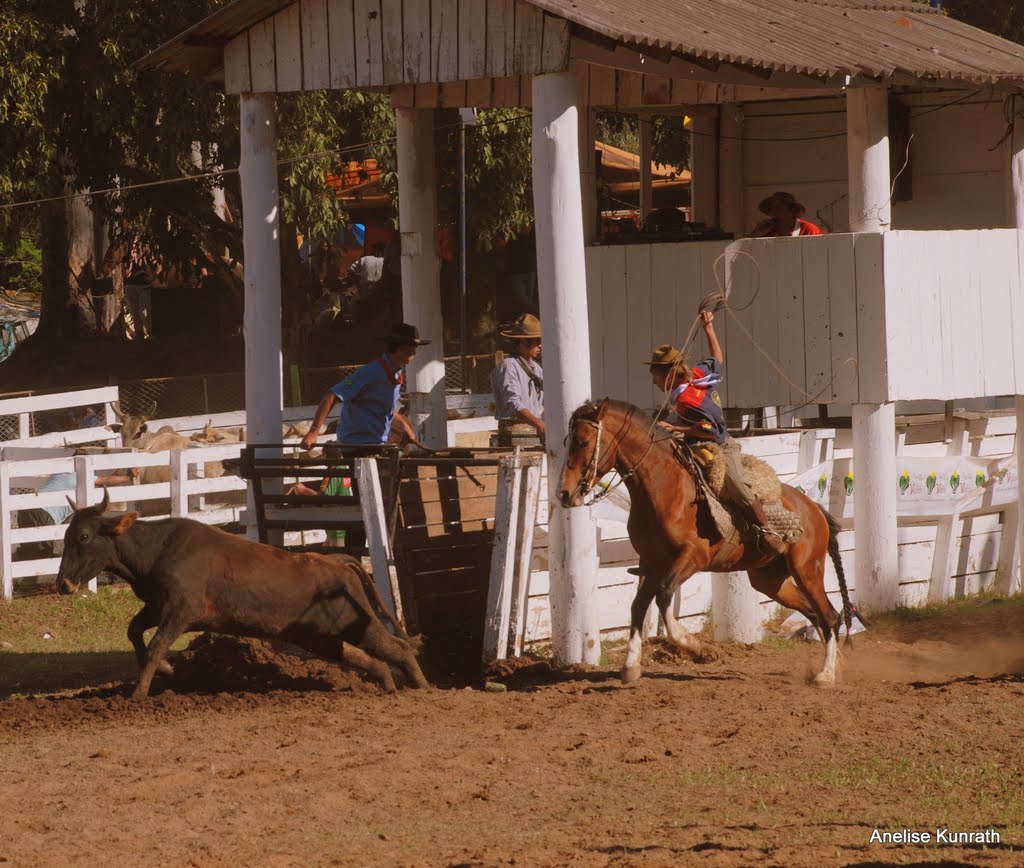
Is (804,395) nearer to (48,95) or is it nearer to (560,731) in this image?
(560,731)

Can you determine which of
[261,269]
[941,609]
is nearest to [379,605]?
[261,269]

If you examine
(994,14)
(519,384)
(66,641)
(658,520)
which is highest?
(994,14)

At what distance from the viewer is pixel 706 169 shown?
1900 centimetres

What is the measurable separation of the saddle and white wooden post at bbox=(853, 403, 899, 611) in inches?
94.6

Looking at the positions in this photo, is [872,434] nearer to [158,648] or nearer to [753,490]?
[753,490]

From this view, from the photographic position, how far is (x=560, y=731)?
397 inches

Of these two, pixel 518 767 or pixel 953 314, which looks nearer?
pixel 518 767

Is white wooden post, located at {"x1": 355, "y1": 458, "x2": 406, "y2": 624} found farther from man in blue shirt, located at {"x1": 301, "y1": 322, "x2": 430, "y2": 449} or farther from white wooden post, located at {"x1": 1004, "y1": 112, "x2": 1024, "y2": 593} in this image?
white wooden post, located at {"x1": 1004, "y1": 112, "x2": 1024, "y2": 593}

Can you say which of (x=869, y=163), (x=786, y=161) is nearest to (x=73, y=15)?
(x=786, y=161)

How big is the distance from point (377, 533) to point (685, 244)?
4.21m

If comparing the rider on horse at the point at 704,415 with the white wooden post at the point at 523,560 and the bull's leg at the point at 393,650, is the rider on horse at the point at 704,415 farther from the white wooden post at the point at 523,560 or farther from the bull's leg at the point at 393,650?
the bull's leg at the point at 393,650

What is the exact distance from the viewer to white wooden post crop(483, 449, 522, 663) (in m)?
12.1

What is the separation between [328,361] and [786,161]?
53.6 ft

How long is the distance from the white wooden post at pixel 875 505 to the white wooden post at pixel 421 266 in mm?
3634
